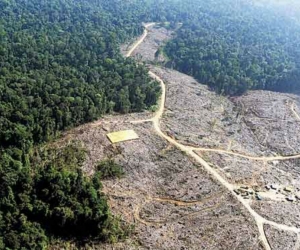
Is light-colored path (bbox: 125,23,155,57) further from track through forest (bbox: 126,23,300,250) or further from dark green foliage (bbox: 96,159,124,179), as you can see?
dark green foliage (bbox: 96,159,124,179)

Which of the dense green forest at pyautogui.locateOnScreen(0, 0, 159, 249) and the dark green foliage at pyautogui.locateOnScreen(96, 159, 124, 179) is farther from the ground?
the dense green forest at pyautogui.locateOnScreen(0, 0, 159, 249)

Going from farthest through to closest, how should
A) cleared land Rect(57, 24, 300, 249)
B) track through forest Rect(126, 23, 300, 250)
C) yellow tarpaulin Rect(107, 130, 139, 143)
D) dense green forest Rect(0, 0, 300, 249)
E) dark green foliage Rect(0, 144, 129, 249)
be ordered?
yellow tarpaulin Rect(107, 130, 139, 143) < track through forest Rect(126, 23, 300, 250) < cleared land Rect(57, 24, 300, 249) < dense green forest Rect(0, 0, 300, 249) < dark green foliage Rect(0, 144, 129, 249)

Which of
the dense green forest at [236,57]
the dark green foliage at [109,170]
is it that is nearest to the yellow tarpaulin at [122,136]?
the dark green foliage at [109,170]

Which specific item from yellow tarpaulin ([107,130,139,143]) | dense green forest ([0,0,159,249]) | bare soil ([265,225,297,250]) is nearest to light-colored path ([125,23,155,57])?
dense green forest ([0,0,159,249])

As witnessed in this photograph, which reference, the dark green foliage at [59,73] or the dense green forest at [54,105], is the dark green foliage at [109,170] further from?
the dark green foliage at [59,73]

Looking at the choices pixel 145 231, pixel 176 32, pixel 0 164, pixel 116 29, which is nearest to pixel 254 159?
pixel 145 231
